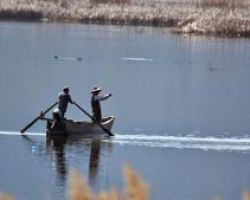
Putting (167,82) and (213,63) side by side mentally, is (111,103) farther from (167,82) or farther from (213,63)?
(213,63)

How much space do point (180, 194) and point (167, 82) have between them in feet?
69.1

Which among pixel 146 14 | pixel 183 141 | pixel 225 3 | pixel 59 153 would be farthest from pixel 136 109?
pixel 225 3

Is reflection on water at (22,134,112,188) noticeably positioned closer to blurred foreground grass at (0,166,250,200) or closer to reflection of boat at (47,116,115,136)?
reflection of boat at (47,116,115,136)

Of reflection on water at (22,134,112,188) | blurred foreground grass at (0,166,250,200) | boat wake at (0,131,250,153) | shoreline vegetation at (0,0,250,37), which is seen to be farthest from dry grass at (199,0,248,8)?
blurred foreground grass at (0,166,250,200)

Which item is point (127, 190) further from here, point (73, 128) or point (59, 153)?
point (73, 128)

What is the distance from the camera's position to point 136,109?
100ft

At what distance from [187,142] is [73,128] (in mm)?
3167

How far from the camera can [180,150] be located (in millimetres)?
22766

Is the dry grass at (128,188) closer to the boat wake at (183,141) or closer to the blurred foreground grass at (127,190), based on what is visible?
the blurred foreground grass at (127,190)

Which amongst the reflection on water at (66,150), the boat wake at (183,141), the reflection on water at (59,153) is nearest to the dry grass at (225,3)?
the boat wake at (183,141)

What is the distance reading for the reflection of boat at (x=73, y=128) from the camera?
22688mm

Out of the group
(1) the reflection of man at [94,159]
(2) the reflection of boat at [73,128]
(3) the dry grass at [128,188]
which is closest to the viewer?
(3) the dry grass at [128,188]

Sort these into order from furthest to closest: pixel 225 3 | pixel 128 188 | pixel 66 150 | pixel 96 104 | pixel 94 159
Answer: pixel 225 3
pixel 96 104
pixel 66 150
pixel 94 159
pixel 128 188

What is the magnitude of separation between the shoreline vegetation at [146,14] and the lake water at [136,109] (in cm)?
135
